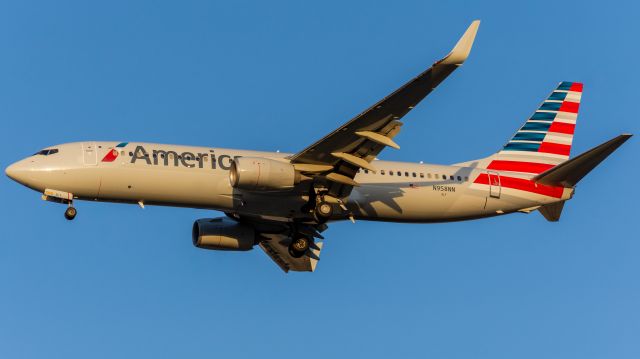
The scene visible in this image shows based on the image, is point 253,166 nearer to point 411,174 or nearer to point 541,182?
point 411,174

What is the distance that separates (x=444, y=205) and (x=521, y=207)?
397 cm

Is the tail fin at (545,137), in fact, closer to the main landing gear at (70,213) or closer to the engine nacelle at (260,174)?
the engine nacelle at (260,174)

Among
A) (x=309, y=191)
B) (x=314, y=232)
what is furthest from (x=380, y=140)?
(x=314, y=232)

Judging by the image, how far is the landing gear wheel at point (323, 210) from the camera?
49750 millimetres

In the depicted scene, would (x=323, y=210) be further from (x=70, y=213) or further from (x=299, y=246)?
(x=70, y=213)

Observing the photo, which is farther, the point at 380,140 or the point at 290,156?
the point at 290,156

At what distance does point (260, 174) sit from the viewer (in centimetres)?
4734

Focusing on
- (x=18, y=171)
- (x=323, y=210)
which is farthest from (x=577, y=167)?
(x=18, y=171)

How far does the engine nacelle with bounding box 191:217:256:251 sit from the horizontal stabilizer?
14369 millimetres

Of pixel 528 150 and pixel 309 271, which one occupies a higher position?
pixel 528 150

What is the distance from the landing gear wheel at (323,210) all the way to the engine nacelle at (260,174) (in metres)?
2.06

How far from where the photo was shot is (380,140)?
46.4 metres

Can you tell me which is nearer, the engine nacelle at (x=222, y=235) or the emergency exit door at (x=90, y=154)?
the emergency exit door at (x=90, y=154)

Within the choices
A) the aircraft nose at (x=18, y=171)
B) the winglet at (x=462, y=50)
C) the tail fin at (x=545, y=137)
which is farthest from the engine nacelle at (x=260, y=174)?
the tail fin at (x=545, y=137)
